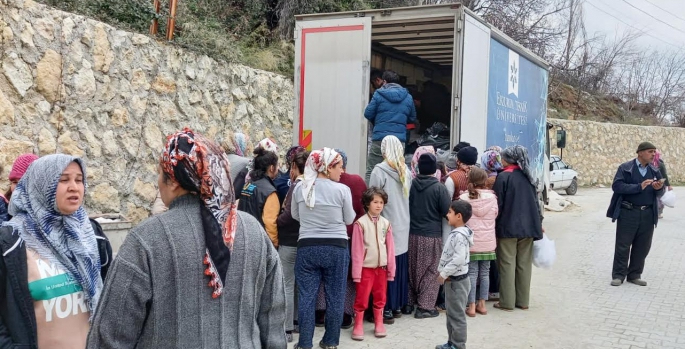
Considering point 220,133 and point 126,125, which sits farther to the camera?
point 220,133

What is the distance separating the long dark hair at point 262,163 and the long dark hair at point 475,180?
215 cm

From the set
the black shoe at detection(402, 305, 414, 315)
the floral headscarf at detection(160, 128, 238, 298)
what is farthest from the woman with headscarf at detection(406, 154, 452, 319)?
the floral headscarf at detection(160, 128, 238, 298)

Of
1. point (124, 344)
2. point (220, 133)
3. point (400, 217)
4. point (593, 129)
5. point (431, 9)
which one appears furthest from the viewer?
point (593, 129)

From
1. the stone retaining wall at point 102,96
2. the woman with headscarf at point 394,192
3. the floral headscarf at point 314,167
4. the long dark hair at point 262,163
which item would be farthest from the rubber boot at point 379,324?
the stone retaining wall at point 102,96

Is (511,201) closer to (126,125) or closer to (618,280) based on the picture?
(618,280)

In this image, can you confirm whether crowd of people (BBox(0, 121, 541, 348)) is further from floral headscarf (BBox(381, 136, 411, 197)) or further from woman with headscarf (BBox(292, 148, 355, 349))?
floral headscarf (BBox(381, 136, 411, 197))

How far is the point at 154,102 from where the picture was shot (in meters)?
7.91

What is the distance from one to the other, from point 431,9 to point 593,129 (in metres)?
21.1

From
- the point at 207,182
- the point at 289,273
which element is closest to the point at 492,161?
the point at 289,273

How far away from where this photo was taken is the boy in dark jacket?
633cm

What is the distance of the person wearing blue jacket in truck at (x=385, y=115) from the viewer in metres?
7.26

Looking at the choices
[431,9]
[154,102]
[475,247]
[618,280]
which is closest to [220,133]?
[154,102]

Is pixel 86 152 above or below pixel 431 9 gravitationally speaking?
below

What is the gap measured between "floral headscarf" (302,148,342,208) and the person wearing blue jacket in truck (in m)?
2.11
